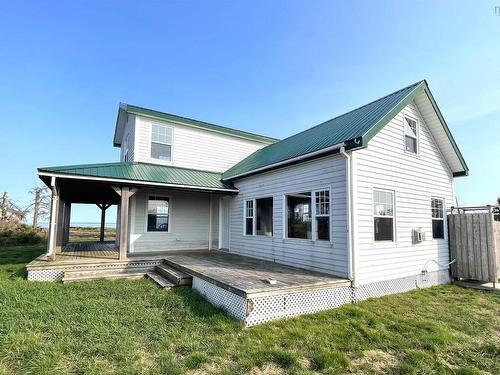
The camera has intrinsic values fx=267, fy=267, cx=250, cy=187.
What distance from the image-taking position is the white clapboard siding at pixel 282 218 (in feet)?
21.1

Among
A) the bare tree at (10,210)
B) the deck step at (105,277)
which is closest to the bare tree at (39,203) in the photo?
Result: the bare tree at (10,210)

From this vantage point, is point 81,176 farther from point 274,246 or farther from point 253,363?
point 253,363

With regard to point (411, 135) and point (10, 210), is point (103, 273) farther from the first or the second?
point (10, 210)

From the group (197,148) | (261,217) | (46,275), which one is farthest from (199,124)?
(46,275)

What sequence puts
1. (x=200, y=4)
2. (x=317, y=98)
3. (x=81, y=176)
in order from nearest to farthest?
(x=81, y=176) → (x=200, y=4) → (x=317, y=98)

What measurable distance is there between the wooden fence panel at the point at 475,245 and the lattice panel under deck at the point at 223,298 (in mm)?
7926

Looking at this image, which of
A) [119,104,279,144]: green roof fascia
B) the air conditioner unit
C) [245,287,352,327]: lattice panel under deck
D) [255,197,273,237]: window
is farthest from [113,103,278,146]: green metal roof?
[245,287,352,327]: lattice panel under deck

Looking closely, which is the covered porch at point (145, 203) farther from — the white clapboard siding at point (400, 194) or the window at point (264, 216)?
the white clapboard siding at point (400, 194)

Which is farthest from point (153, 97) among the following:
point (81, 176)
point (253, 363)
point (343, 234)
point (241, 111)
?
point (253, 363)

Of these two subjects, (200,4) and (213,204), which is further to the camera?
(213,204)

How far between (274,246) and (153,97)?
16.2 metres

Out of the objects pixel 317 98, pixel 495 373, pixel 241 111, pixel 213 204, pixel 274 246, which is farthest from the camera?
pixel 241 111

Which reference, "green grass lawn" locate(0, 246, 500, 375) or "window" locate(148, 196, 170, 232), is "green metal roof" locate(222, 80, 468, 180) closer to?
"green grass lawn" locate(0, 246, 500, 375)

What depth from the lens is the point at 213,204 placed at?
12.5 metres
